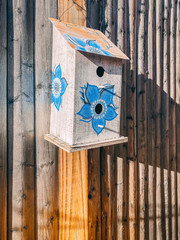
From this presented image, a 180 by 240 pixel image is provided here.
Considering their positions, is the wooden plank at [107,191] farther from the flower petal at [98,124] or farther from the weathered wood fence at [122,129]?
the flower petal at [98,124]

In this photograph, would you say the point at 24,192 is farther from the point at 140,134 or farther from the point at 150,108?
the point at 150,108

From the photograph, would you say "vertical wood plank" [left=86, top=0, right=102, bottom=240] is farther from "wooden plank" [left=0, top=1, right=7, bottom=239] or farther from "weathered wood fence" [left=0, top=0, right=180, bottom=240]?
"wooden plank" [left=0, top=1, right=7, bottom=239]

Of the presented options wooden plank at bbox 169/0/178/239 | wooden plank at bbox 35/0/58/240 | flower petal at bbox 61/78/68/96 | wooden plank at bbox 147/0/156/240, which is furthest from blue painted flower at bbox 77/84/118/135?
wooden plank at bbox 169/0/178/239

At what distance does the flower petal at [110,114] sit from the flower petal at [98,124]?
0.03 metres

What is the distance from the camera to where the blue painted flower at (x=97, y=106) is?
1.09 meters

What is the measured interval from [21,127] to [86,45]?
0.71 metres

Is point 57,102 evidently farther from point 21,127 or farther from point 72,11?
point 72,11

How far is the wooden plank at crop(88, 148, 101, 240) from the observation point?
1.62 metres

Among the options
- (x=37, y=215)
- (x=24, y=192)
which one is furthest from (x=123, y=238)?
(x=24, y=192)

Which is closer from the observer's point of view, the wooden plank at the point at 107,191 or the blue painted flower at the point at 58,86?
the blue painted flower at the point at 58,86

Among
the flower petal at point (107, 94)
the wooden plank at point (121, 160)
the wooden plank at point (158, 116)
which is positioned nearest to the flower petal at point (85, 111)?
the flower petal at point (107, 94)

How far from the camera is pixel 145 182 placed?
200cm

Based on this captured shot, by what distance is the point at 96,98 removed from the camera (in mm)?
1133

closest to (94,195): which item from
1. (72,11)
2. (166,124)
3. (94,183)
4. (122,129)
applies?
(94,183)
